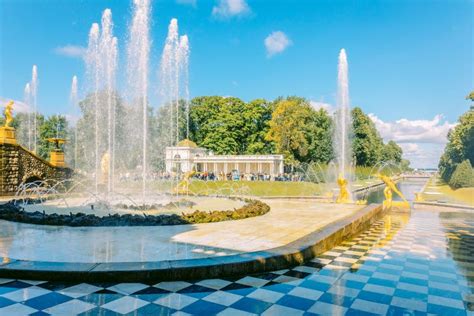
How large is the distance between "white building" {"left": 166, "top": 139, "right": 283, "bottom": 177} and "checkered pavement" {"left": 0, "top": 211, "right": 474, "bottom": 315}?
46643mm

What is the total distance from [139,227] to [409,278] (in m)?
6.49

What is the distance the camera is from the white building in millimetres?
55656

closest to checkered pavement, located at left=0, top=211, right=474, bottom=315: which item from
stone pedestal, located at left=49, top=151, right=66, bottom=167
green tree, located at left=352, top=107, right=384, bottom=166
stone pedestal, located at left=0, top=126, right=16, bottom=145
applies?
stone pedestal, located at left=0, top=126, right=16, bottom=145

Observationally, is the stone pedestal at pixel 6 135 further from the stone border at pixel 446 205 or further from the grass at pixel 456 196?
the grass at pixel 456 196

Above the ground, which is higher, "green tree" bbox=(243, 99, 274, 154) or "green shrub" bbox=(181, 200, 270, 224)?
"green tree" bbox=(243, 99, 274, 154)

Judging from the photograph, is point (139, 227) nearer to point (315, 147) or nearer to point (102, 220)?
point (102, 220)

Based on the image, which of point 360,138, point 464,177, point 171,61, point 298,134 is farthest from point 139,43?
point 360,138

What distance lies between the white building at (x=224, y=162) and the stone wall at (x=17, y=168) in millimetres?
31125

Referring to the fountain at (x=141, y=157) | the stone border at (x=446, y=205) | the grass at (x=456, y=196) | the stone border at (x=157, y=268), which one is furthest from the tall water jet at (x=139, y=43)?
the grass at (x=456, y=196)

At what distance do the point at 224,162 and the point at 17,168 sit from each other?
39.5m

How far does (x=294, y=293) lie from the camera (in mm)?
5105

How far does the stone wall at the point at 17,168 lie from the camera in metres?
19.1

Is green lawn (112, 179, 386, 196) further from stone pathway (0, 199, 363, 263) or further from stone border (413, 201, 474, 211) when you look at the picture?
stone pathway (0, 199, 363, 263)

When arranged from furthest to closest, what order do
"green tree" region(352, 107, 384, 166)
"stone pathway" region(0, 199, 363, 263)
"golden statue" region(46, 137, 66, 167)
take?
1. "green tree" region(352, 107, 384, 166)
2. "golden statue" region(46, 137, 66, 167)
3. "stone pathway" region(0, 199, 363, 263)
